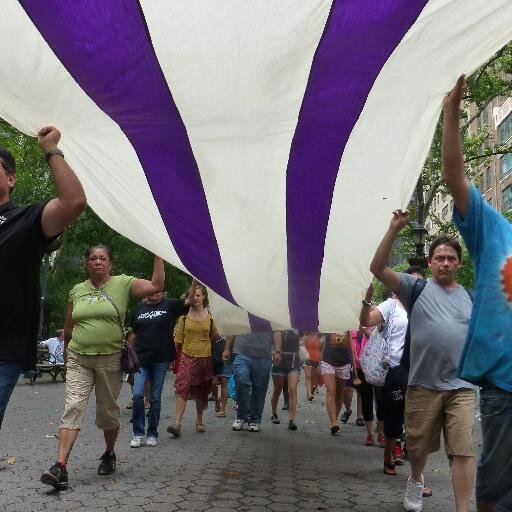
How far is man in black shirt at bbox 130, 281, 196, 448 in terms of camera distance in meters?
6.98

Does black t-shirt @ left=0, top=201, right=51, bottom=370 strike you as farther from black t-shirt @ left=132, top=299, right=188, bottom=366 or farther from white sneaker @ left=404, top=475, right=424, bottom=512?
black t-shirt @ left=132, top=299, right=188, bottom=366

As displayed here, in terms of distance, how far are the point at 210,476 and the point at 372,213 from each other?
9.35 feet

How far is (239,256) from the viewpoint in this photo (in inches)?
177

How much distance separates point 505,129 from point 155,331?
Answer: 136 ft

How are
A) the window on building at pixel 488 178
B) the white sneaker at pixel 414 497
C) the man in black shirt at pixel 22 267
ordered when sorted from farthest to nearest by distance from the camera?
1. the window on building at pixel 488 178
2. the white sneaker at pixel 414 497
3. the man in black shirt at pixel 22 267

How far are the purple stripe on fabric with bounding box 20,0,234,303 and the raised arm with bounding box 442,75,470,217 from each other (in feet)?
4.26

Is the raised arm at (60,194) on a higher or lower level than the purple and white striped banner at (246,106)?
lower

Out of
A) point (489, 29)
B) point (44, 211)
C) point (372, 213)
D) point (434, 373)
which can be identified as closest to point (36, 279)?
point (44, 211)

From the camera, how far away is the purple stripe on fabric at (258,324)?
6.12 meters

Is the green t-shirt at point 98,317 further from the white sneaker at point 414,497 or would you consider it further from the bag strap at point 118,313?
the white sneaker at point 414,497

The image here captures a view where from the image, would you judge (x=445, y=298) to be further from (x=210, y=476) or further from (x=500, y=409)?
(x=210, y=476)

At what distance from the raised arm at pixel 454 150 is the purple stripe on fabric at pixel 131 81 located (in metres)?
1.30

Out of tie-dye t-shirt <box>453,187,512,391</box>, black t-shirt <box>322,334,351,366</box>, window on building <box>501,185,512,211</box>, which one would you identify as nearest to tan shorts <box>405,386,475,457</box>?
tie-dye t-shirt <box>453,187,512,391</box>

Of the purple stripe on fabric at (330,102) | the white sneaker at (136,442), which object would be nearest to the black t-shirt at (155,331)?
the white sneaker at (136,442)
